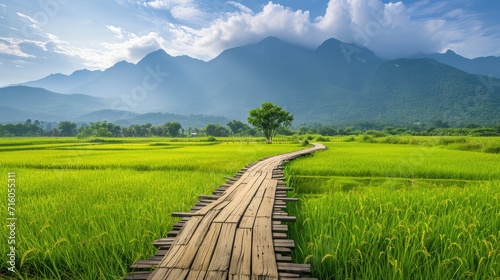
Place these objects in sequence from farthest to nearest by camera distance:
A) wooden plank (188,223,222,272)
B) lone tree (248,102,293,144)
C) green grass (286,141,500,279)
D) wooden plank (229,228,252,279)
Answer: lone tree (248,102,293,144), green grass (286,141,500,279), wooden plank (188,223,222,272), wooden plank (229,228,252,279)

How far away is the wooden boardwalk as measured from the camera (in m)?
2.43

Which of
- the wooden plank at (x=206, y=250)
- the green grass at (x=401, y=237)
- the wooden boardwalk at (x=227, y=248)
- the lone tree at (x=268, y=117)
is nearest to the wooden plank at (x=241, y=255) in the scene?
the wooden boardwalk at (x=227, y=248)

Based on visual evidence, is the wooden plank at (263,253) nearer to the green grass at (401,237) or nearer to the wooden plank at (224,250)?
the wooden plank at (224,250)

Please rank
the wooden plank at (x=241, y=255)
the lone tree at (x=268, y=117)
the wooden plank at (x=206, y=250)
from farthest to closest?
the lone tree at (x=268, y=117) → the wooden plank at (x=206, y=250) → the wooden plank at (x=241, y=255)

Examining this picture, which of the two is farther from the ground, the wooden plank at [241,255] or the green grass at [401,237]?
the wooden plank at [241,255]

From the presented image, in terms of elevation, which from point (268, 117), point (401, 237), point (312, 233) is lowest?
point (312, 233)

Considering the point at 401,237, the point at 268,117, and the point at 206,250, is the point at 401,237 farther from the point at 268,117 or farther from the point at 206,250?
the point at 268,117

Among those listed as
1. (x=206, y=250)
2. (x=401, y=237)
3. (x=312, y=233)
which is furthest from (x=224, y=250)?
(x=401, y=237)

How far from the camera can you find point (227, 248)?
2.92m

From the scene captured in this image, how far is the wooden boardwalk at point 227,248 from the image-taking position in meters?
2.43

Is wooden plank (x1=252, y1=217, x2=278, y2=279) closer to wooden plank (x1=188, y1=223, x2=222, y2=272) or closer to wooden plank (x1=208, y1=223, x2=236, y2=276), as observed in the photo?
wooden plank (x1=208, y1=223, x2=236, y2=276)

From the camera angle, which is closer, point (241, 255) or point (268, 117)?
point (241, 255)

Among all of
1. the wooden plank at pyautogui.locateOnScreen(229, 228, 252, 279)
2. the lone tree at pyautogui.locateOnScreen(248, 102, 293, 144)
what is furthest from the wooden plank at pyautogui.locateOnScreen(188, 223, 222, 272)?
the lone tree at pyautogui.locateOnScreen(248, 102, 293, 144)

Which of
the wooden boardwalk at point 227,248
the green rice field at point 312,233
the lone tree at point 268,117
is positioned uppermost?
the lone tree at point 268,117
